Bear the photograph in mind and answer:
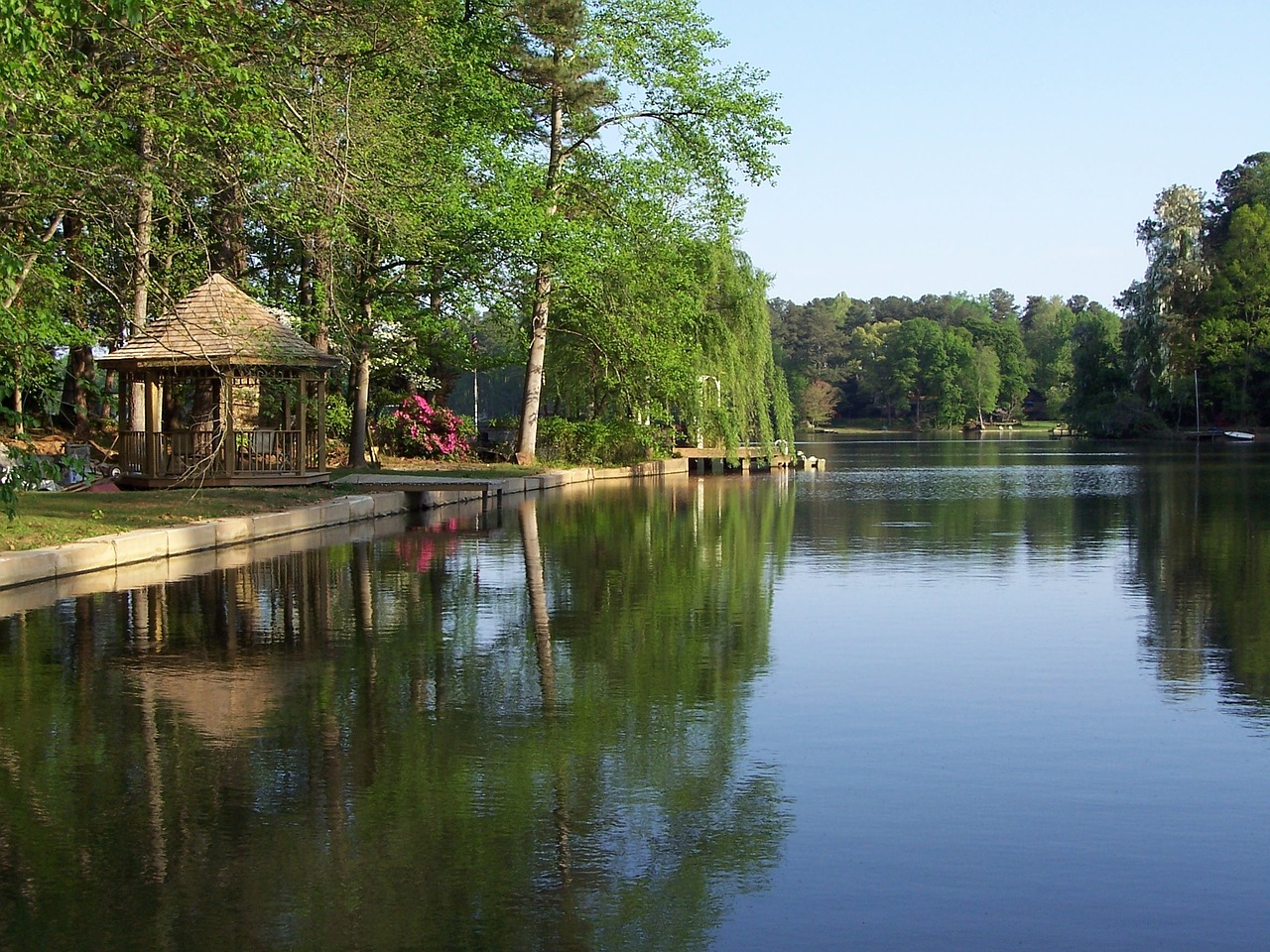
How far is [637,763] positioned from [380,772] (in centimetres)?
132

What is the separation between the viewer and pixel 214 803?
23.7 ft

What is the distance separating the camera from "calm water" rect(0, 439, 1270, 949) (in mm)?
5656

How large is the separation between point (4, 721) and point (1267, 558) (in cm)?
1561

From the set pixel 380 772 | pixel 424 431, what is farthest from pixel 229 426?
pixel 380 772

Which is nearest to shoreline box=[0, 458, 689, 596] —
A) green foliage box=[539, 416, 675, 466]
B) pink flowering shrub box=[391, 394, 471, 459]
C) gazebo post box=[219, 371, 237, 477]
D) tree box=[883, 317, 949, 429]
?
gazebo post box=[219, 371, 237, 477]

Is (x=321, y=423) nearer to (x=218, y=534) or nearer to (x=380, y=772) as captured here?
(x=218, y=534)

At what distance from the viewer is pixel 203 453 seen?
29297 mm

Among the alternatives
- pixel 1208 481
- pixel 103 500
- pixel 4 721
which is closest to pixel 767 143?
pixel 1208 481

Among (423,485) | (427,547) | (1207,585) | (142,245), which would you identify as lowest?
(1207,585)

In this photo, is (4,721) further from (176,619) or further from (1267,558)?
(1267,558)

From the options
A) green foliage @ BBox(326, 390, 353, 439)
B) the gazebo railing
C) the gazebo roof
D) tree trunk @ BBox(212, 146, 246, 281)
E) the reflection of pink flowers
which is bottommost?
the reflection of pink flowers

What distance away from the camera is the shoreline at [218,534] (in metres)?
16.8

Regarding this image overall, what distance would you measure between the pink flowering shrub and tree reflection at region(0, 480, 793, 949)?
30122 millimetres

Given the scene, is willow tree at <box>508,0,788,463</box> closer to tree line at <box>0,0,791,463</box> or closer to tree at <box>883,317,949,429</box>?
tree line at <box>0,0,791,463</box>
